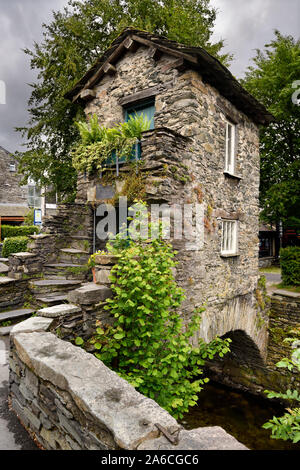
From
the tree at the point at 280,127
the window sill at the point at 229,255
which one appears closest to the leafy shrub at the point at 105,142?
the window sill at the point at 229,255

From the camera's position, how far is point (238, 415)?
8305 mm

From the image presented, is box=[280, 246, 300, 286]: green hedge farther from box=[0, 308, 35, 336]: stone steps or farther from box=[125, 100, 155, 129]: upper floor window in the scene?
box=[0, 308, 35, 336]: stone steps

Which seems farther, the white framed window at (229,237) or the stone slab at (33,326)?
the white framed window at (229,237)

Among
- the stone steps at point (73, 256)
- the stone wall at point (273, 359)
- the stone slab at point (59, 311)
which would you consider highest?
the stone steps at point (73, 256)

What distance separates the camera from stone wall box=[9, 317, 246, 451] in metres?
1.81

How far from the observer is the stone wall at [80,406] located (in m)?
1.81

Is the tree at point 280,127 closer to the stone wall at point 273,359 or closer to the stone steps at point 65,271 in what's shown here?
the stone wall at point 273,359

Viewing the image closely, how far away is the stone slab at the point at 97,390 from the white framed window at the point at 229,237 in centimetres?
556

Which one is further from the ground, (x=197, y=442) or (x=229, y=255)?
(x=229, y=255)

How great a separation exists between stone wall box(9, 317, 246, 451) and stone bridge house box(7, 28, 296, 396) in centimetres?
242

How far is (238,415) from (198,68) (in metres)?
9.72

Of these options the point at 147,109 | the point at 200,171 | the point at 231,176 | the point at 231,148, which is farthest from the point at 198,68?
the point at 231,176

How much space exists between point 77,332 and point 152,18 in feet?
41.3

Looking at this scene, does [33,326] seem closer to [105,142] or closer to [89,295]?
[89,295]
